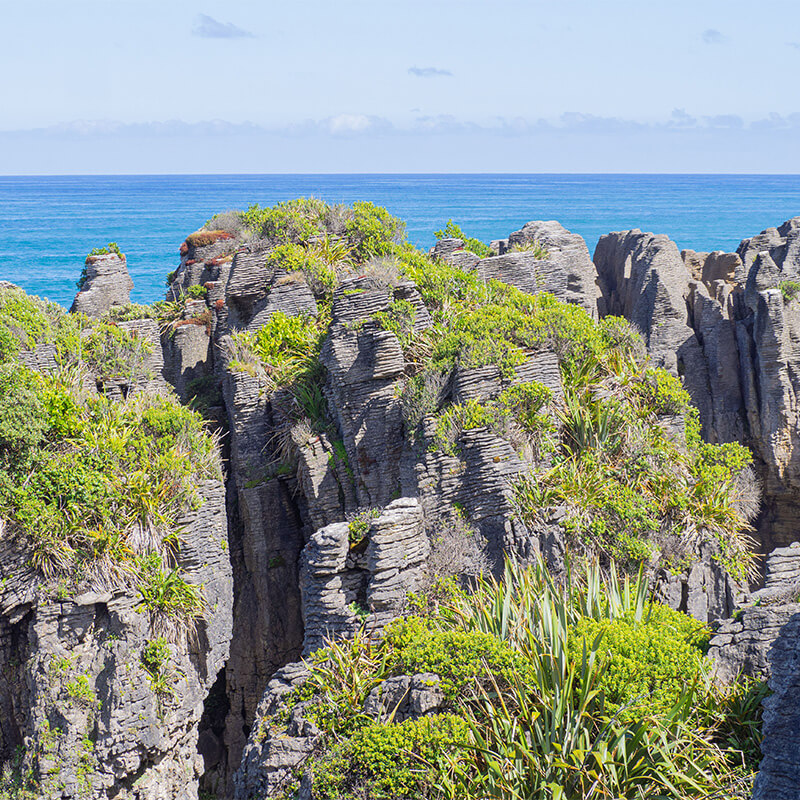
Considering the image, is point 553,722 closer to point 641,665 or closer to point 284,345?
point 641,665

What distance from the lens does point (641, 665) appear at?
1046 cm

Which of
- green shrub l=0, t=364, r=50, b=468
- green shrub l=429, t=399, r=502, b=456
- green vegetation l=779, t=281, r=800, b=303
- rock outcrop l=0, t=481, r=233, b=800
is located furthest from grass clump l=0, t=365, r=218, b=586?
green vegetation l=779, t=281, r=800, b=303

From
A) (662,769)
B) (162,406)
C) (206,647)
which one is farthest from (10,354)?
(662,769)

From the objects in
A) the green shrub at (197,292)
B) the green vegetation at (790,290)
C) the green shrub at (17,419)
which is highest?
the green shrub at (197,292)

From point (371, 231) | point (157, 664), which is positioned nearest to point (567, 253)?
point (371, 231)

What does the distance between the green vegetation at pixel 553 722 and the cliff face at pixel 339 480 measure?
58 centimetres

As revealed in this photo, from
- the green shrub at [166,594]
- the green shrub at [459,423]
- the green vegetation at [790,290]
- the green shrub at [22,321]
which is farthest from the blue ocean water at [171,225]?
the green shrub at [166,594]

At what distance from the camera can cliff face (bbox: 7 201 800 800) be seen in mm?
13523

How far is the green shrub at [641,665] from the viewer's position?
10188mm

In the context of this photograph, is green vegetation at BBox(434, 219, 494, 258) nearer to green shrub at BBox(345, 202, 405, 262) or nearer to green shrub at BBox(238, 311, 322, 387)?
green shrub at BBox(345, 202, 405, 262)

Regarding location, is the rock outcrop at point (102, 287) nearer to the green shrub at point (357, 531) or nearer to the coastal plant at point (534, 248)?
the coastal plant at point (534, 248)

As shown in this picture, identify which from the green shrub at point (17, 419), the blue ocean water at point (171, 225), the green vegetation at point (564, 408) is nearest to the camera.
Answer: the green shrub at point (17, 419)

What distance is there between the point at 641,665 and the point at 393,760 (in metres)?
3.27

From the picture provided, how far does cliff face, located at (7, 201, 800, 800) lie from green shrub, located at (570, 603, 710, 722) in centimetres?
222
